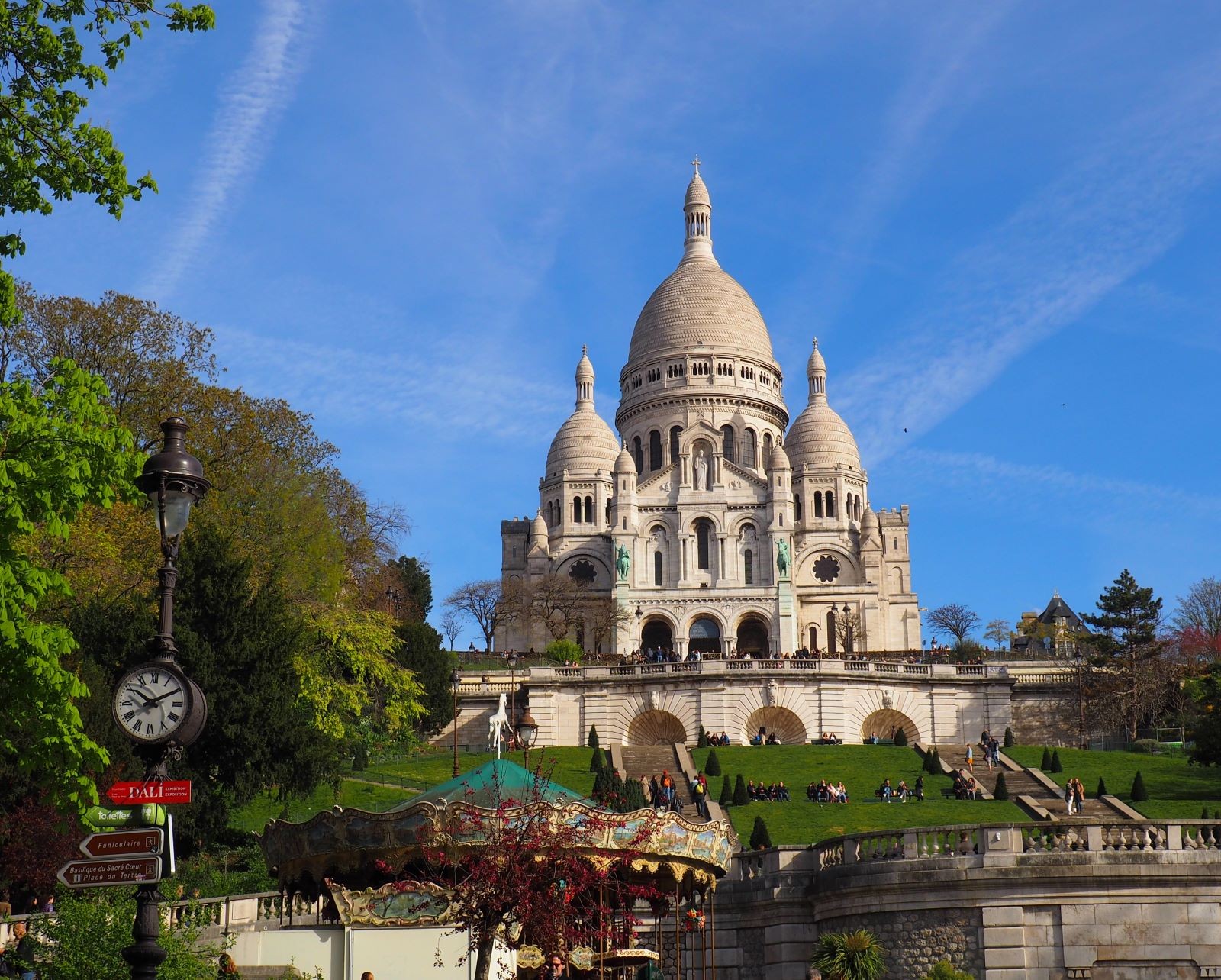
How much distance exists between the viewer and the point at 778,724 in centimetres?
6394

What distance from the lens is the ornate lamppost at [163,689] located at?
13.6m

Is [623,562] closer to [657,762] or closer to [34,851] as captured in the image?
[657,762]

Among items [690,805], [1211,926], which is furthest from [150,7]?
[690,805]

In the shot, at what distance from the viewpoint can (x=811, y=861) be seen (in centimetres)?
2834

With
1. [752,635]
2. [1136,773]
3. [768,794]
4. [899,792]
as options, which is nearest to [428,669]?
[768,794]

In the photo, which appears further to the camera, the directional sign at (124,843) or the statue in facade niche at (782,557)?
the statue in facade niche at (782,557)

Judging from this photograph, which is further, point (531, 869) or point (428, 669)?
point (428, 669)

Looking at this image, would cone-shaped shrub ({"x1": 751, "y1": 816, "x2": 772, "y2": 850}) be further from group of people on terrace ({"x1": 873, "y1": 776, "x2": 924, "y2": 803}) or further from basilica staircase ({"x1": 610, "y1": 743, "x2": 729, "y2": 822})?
basilica staircase ({"x1": 610, "y1": 743, "x2": 729, "y2": 822})

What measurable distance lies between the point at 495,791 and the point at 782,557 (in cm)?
7228

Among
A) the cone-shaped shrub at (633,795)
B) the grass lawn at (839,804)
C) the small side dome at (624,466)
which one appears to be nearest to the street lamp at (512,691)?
the grass lawn at (839,804)

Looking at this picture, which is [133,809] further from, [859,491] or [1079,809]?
[859,491]

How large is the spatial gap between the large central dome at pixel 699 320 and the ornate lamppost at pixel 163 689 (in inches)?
3820

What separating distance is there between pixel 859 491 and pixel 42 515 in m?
91.1

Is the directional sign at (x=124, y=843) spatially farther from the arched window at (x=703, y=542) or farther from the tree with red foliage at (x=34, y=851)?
→ the arched window at (x=703, y=542)
